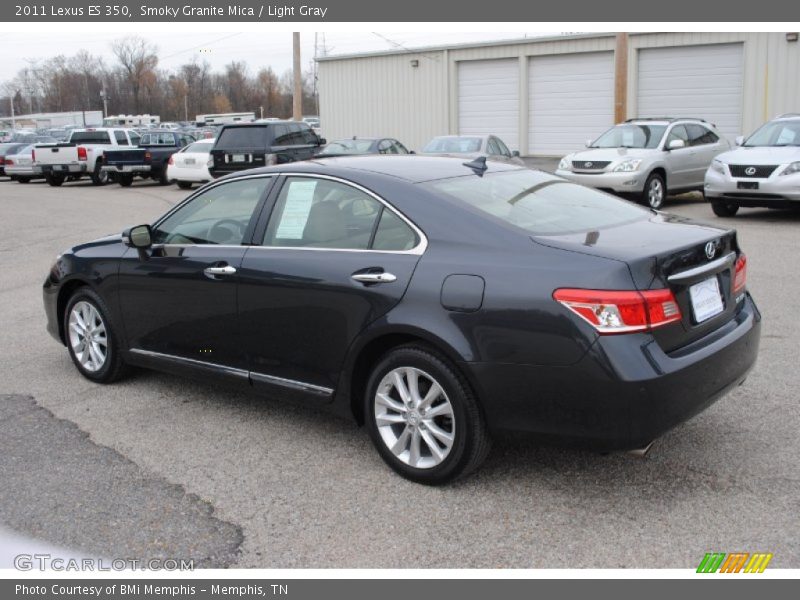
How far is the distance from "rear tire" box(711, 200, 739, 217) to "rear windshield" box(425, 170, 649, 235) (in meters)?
9.84

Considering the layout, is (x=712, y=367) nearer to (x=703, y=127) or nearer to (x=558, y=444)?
(x=558, y=444)

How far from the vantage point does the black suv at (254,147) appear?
20.1 meters

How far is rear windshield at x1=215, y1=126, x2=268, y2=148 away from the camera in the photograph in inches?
798

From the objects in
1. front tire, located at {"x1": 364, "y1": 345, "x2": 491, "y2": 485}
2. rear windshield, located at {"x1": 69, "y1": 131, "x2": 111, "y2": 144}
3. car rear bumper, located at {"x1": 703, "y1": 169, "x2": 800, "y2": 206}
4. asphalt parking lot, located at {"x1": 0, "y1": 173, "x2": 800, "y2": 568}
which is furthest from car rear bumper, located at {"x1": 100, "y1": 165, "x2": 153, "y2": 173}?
front tire, located at {"x1": 364, "y1": 345, "x2": 491, "y2": 485}

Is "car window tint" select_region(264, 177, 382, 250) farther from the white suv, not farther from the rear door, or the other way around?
the white suv

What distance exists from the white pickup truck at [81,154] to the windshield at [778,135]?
2026 cm

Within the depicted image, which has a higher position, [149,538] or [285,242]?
[285,242]

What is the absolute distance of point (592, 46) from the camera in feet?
88.6

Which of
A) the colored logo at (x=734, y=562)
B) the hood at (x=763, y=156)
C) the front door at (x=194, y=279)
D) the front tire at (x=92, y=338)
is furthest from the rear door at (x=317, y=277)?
the hood at (x=763, y=156)

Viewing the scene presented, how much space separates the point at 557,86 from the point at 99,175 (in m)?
15.2

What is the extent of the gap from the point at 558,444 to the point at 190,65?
120532mm

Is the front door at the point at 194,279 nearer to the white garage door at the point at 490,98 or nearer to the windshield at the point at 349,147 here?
the windshield at the point at 349,147

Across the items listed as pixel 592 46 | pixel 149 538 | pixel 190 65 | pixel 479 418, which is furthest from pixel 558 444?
pixel 190 65

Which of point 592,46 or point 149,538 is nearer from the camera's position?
point 149,538
